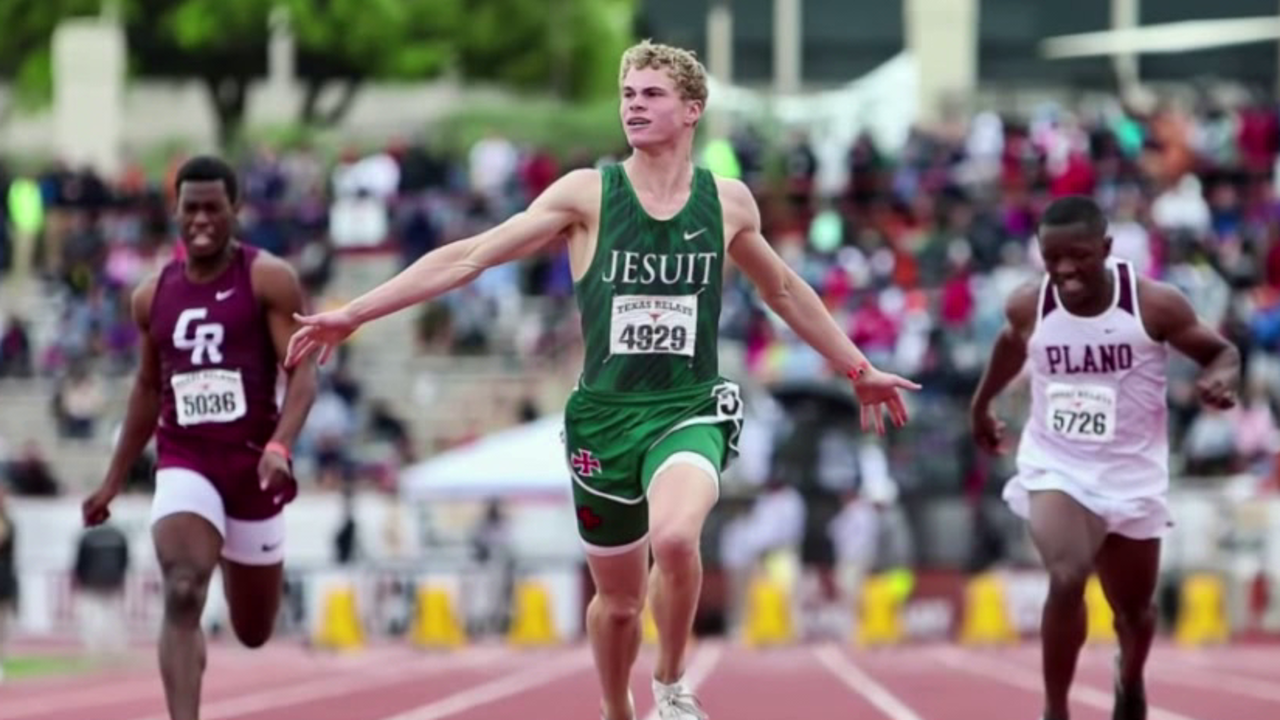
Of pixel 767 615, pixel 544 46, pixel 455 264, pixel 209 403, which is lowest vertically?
pixel 767 615

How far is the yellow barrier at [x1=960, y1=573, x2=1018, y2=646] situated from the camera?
25.5 m

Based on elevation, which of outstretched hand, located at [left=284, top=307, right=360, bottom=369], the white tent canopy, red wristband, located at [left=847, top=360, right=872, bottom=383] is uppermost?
outstretched hand, located at [left=284, top=307, right=360, bottom=369]

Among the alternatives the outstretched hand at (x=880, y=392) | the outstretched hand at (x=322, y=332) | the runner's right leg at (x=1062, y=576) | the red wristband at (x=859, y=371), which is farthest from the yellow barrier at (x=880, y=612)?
the outstretched hand at (x=322, y=332)

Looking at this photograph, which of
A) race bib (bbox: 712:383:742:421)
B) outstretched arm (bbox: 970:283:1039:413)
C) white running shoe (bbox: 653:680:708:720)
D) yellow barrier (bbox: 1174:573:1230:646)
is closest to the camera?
race bib (bbox: 712:383:742:421)

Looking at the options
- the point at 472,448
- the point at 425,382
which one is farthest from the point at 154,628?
the point at 425,382

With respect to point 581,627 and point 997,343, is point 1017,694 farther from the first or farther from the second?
point 581,627

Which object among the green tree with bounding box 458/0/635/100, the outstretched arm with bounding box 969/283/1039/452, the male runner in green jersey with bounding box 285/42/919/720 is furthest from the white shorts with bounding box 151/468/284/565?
the green tree with bounding box 458/0/635/100

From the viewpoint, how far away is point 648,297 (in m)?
9.45

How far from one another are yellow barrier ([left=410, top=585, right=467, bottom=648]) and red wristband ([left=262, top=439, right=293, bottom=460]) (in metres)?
15.3

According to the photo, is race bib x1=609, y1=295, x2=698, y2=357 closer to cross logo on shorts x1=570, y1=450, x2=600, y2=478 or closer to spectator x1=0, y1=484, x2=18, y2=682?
cross logo on shorts x1=570, y1=450, x2=600, y2=478

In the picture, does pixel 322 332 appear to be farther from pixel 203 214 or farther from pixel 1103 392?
pixel 1103 392

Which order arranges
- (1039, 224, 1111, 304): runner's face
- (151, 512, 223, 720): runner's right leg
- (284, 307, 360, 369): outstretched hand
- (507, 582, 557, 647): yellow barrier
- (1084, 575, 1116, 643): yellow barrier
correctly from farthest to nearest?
1. (507, 582, 557, 647): yellow barrier
2. (1084, 575, 1116, 643): yellow barrier
3. (1039, 224, 1111, 304): runner's face
4. (151, 512, 223, 720): runner's right leg
5. (284, 307, 360, 369): outstretched hand

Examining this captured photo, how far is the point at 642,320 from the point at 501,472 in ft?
55.7

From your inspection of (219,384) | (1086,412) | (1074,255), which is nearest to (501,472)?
(1086,412)
